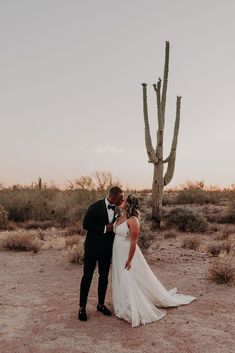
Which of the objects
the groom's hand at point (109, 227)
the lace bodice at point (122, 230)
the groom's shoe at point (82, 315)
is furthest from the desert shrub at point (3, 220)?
the groom's hand at point (109, 227)

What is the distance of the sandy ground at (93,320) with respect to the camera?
244 inches

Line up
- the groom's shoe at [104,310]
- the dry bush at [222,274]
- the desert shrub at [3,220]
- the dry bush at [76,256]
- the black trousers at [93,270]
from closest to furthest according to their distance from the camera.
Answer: the black trousers at [93,270] → the groom's shoe at [104,310] → the dry bush at [222,274] → the dry bush at [76,256] → the desert shrub at [3,220]

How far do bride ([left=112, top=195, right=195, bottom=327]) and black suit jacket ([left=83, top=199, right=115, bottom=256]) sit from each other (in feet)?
0.89

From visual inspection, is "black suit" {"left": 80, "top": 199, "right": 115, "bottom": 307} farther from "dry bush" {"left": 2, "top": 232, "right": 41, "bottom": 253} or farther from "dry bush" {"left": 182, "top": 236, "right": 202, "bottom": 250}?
"dry bush" {"left": 182, "top": 236, "right": 202, "bottom": 250}

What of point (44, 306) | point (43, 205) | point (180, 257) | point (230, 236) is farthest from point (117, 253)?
point (43, 205)

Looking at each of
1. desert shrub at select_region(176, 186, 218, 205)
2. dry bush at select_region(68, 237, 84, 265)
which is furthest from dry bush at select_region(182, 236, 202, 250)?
desert shrub at select_region(176, 186, 218, 205)

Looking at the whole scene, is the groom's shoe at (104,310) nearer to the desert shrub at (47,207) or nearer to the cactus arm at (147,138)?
the cactus arm at (147,138)

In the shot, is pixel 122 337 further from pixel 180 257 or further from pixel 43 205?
pixel 43 205

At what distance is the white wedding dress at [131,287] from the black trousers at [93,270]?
14 centimetres

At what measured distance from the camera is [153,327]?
6867 mm

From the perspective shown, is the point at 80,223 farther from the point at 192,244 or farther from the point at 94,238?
the point at 94,238

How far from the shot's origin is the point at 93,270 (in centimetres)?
709

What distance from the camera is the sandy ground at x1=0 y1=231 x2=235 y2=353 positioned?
6.20 m

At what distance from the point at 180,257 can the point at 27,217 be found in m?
11.9
